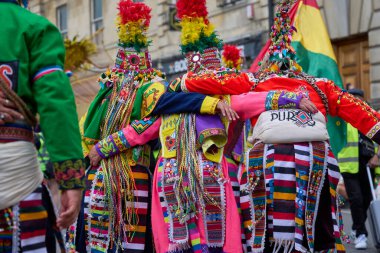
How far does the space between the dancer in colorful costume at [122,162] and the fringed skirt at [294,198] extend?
2.24 feet

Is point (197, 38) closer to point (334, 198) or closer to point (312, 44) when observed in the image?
point (334, 198)

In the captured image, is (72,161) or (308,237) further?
(308,237)

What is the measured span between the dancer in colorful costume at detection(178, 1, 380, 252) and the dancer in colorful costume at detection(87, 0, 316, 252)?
0.14 metres

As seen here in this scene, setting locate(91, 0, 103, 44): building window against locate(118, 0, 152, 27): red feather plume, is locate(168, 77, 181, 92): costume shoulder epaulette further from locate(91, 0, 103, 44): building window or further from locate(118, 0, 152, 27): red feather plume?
locate(91, 0, 103, 44): building window

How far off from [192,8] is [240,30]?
1197 centimetres

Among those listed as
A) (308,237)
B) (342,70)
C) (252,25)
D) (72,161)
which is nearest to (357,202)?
(308,237)

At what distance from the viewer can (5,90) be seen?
276 centimetres

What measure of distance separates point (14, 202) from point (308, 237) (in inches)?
96.7

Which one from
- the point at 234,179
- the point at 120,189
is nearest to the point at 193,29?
the point at 234,179

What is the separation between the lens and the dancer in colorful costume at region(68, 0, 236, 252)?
5.28 m

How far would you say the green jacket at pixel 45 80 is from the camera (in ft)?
9.07

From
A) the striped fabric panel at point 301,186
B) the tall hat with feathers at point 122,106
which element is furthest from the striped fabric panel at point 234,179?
the tall hat with feathers at point 122,106

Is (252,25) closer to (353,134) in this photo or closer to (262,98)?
(353,134)

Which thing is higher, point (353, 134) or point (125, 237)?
point (353, 134)
